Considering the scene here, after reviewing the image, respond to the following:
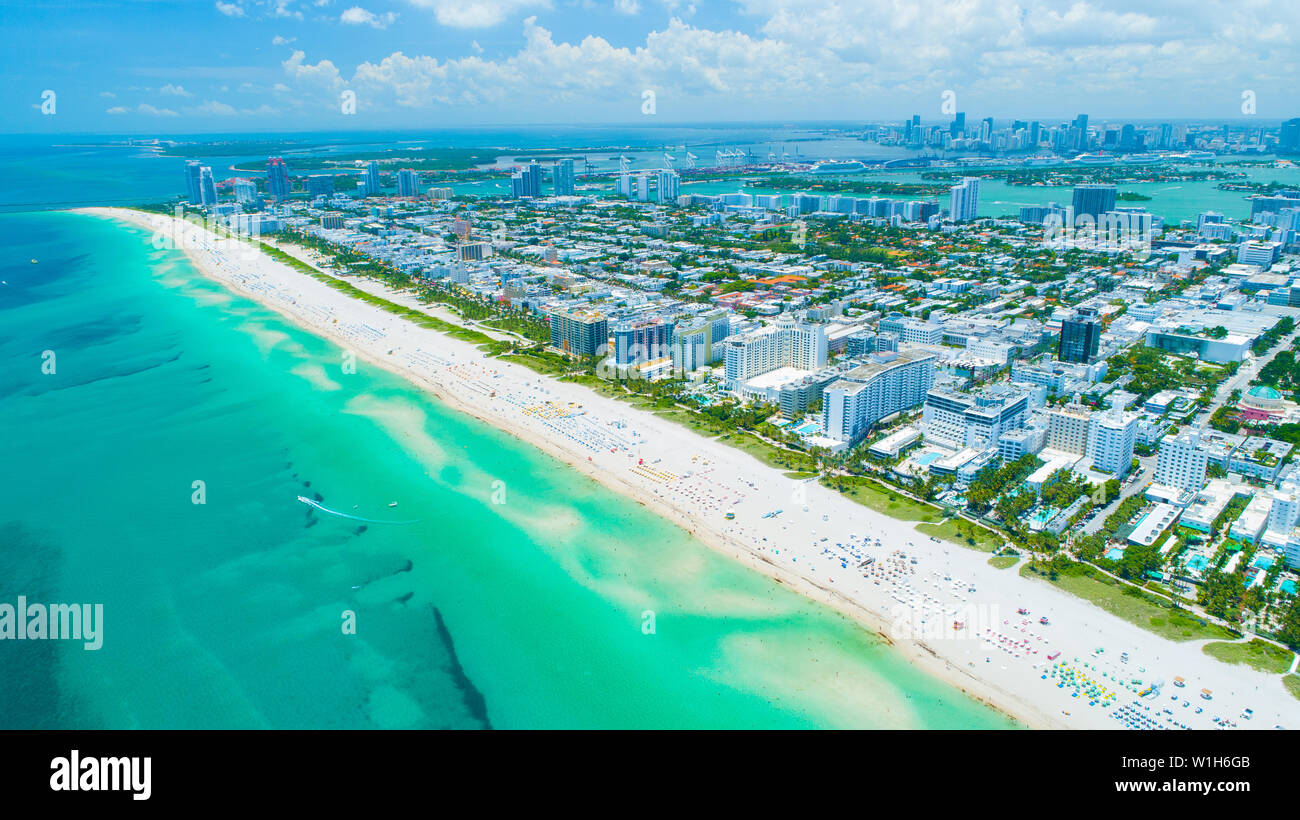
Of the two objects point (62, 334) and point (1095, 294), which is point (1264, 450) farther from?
point (62, 334)

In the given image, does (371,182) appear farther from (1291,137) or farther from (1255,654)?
(1291,137)

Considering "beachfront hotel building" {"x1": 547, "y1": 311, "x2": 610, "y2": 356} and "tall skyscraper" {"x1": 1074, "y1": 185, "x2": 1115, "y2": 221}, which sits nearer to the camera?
"beachfront hotel building" {"x1": 547, "y1": 311, "x2": 610, "y2": 356}

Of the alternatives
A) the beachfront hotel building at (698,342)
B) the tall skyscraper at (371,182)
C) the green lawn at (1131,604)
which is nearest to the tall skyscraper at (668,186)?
the tall skyscraper at (371,182)

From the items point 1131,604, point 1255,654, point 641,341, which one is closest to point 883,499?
point 1131,604

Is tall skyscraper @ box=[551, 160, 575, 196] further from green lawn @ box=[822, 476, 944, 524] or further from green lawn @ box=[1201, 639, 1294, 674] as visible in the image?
green lawn @ box=[1201, 639, 1294, 674]

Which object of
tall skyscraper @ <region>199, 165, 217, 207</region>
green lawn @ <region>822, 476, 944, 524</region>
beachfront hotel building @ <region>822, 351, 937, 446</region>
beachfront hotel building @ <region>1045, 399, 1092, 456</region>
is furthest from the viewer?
tall skyscraper @ <region>199, 165, 217, 207</region>

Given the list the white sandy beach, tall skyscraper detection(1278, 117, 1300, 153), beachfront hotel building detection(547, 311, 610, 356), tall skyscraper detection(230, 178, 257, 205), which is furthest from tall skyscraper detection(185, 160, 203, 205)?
tall skyscraper detection(1278, 117, 1300, 153)
